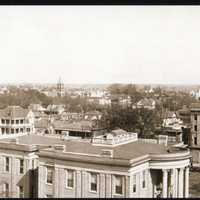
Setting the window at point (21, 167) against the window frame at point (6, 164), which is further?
the window frame at point (6, 164)

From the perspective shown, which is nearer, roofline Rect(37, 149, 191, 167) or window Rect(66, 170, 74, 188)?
roofline Rect(37, 149, 191, 167)

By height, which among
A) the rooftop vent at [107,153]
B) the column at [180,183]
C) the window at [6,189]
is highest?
the rooftop vent at [107,153]

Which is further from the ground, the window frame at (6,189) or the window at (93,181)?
the window at (93,181)

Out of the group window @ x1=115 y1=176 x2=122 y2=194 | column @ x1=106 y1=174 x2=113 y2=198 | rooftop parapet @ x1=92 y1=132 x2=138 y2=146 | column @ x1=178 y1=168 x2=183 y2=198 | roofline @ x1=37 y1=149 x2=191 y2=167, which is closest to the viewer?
roofline @ x1=37 y1=149 x2=191 y2=167

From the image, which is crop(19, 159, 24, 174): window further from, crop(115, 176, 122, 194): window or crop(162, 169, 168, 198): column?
crop(162, 169, 168, 198): column

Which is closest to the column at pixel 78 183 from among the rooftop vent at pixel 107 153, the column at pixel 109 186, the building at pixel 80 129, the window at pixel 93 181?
the window at pixel 93 181

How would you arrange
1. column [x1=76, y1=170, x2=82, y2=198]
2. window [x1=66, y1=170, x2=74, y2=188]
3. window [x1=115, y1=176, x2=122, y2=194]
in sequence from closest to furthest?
window [x1=115, y1=176, x2=122, y2=194] < column [x1=76, y1=170, x2=82, y2=198] < window [x1=66, y1=170, x2=74, y2=188]

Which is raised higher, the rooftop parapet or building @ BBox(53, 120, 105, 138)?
the rooftop parapet

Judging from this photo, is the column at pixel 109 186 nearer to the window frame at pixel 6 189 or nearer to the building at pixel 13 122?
the window frame at pixel 6 189

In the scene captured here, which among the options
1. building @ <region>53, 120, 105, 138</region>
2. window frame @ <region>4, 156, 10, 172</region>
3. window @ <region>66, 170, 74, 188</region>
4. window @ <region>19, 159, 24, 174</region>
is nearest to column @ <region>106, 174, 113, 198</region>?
window @ <region>66, 170, 74, 188</region>
